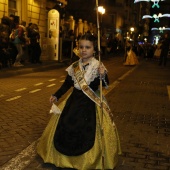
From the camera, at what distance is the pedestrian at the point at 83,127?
3891mm

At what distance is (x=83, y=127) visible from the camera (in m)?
3.94

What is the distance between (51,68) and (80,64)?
14451 millimetres

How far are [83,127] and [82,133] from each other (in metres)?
0.07

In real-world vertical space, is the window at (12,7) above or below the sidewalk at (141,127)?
above

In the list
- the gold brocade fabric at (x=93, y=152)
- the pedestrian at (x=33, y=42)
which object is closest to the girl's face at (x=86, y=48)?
the gold brocade fabric at (x=93, y=152)

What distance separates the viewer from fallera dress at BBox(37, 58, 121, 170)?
3.89 metres

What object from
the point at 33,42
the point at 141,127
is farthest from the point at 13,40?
the point at 141,127

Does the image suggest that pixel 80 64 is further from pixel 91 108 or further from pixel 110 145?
pixel 110 145

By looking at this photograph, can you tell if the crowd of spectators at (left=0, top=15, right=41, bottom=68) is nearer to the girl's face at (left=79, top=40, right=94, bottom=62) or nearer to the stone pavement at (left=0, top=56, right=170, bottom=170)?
the stone pavement at (left=0, top=56, right=170, bottom=170)

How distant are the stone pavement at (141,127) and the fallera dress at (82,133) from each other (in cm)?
31

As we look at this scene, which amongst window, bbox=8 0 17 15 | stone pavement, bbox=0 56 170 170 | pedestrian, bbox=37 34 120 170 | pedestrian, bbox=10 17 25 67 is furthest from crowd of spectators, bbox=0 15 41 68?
pedestrian, bbox=37 34 120 170

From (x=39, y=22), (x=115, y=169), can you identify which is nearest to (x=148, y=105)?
(x=115, y=169)

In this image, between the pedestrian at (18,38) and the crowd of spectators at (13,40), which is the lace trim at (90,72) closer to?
the crowd of spectators at (13,40)

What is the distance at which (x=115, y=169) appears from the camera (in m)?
4.17
